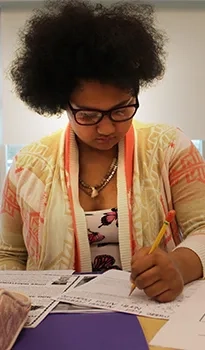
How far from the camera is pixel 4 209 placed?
122 cm

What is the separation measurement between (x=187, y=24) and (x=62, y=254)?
1.29m

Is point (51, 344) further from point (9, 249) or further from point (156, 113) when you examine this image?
point (156, 113)

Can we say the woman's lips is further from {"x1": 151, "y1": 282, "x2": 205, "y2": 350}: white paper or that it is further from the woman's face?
{"x1": 151, "y1": 282, "x2": 205, "y2": 350}: white paper

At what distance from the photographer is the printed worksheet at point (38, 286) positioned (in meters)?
0.76

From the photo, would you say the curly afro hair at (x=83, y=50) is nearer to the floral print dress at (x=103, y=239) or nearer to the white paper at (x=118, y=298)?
the floral print dress at (x=103, y=239)

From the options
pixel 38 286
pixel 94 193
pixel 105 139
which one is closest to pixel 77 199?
pixel 94 193

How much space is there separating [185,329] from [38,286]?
1.05 feet

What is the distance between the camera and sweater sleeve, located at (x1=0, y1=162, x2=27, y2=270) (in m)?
1.22

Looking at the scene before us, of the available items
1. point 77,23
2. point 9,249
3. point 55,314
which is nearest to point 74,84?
point 77,23

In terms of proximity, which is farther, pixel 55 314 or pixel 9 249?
pixel 9 249

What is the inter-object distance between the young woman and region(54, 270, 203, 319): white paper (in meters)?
0.18

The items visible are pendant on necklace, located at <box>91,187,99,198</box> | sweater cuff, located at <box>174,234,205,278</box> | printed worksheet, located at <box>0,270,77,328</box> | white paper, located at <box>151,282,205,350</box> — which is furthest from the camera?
pendant on necklace, located at <box>91,187,99,198</box>

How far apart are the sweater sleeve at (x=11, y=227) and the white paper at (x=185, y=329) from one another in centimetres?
55

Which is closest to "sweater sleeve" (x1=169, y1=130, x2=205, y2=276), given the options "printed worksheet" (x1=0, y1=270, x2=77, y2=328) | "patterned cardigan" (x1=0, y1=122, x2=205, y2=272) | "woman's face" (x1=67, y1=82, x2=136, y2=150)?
"patterned cardigan" (x1=0, y1=122, x2=205, y2=272)
